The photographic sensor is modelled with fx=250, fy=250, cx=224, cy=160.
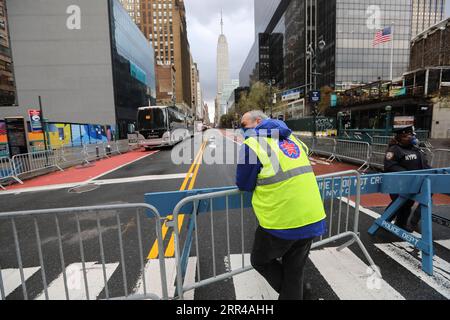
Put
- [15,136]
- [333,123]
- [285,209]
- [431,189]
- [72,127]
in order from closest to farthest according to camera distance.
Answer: [285,209]
[431,189]
[15,136]
[72,127]
[333,123]

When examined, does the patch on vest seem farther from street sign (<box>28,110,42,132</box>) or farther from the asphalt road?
street sign (<box>28,110,42,132</box>)

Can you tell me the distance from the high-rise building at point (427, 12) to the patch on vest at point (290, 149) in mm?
113863

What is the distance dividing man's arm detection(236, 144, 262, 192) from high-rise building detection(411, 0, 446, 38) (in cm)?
11422

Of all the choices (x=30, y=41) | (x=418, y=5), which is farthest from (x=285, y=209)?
(x=418, y=5)

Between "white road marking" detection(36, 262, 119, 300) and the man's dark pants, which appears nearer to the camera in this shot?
the man's dark pants

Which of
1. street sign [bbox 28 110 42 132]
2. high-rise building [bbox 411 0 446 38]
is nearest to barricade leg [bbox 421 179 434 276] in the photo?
street sign [bbox 28 110 42 132]

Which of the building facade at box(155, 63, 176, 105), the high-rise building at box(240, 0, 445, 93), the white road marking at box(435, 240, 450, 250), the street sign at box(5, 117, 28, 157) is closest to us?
the white road marking at box(435, 240, 450, 250)

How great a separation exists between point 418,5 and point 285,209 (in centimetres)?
11973

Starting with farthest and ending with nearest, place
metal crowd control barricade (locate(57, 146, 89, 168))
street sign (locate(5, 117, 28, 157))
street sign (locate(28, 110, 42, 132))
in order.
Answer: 1. street sign (locate(28, 110, 42, 132))
2. metal crowd control barricade (locate(57, 146, 89, 168))
3. street sign (locate(5, 117, 28, 157))

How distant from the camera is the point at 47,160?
1296cm

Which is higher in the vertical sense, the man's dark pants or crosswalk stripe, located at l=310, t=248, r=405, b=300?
the man's dark pants

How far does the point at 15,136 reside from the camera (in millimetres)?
13508

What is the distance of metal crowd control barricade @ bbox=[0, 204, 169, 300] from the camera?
8.80ft
